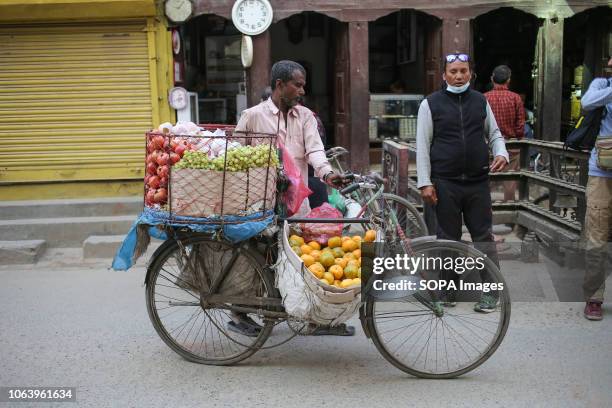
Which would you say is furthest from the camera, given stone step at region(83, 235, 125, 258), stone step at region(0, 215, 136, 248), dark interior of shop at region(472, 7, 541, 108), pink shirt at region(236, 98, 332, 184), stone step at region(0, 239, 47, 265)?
dark interior of shop at region(472, 7, 541, 108)

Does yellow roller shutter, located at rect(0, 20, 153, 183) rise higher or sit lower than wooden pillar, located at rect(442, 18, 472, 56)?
lower

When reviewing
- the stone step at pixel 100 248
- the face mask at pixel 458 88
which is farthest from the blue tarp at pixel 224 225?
the stone step at pixel 100 248

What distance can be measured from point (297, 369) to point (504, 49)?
11.0 m

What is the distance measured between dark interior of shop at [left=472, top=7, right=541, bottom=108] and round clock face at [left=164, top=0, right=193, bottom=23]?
20.2 feet

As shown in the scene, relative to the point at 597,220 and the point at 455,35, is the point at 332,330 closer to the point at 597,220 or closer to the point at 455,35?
the point at 597,220

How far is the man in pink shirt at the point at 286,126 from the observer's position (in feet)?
15.3

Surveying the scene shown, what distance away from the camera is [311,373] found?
14.5ft

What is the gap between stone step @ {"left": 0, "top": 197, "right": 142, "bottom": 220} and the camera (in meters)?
9.19

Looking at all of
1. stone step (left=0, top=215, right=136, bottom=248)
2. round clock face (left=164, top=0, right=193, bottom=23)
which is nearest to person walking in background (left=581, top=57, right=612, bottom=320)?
stone step (left=0, top=215, right=136, bottom=248)

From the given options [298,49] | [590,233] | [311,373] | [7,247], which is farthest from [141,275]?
[298,49]

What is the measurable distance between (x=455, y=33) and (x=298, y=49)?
16.2ft

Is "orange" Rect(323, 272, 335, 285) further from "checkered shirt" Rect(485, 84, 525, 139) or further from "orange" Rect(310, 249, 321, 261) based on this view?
"checkered shirt" Rect(485, 84, 525, 139)

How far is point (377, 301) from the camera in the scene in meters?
4.12

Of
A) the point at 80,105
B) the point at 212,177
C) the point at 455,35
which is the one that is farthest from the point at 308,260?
the point at 455,35
